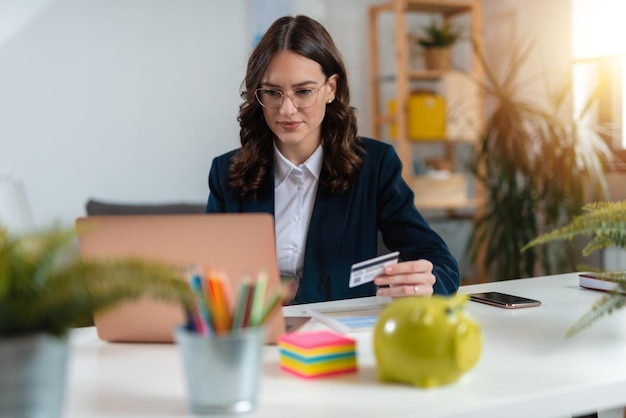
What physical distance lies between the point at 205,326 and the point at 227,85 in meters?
3.73

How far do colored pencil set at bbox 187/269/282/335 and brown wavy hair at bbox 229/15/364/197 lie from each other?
1.19m


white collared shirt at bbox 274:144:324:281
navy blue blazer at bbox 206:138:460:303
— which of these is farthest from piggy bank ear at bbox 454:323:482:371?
white collared shirt at bbox 274:144:324:281

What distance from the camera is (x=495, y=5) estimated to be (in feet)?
16.9

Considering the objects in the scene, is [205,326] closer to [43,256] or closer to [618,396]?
[43,256]

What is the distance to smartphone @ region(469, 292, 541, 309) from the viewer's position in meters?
1.47

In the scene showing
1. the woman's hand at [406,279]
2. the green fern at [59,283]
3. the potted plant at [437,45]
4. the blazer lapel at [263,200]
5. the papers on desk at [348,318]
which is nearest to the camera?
the green fern at [59,283]

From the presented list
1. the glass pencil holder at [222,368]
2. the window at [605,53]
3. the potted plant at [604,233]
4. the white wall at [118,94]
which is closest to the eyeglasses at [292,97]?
the potted plant at [604,233]

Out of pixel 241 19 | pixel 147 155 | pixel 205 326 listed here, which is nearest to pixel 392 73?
pixel 241 19

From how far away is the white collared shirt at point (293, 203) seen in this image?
2012 millimetres

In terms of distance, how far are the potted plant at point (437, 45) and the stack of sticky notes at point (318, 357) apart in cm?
403

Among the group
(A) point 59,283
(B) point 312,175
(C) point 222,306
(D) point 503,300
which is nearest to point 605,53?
(B) point 312,175

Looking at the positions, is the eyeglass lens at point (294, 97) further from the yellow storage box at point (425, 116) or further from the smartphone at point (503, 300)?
the yellow storage box at point (425, 116)

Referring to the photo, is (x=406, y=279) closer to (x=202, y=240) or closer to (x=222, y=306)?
(x=202, y=240)

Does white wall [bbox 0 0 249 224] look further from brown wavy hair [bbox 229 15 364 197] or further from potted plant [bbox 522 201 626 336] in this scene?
potted plant [bbox 522 201 626 336]
